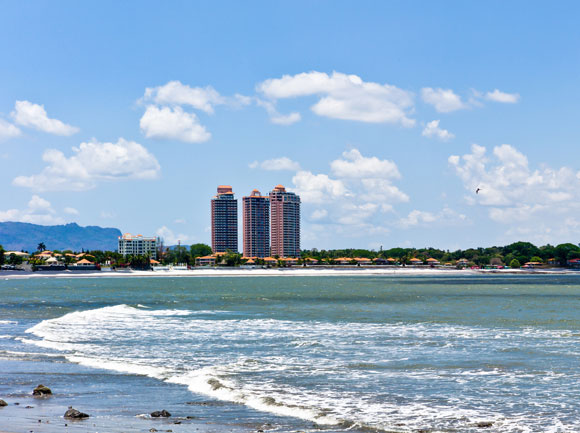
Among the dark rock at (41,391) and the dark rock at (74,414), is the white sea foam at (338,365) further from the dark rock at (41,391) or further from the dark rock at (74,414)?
the dark rock at (74,414)

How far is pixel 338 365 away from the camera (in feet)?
86.8

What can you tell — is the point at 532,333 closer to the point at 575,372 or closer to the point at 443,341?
the point at 443,341

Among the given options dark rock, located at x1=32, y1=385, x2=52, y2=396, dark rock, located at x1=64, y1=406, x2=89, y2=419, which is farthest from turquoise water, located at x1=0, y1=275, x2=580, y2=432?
dark rock, located at x1=32, y1=385, x2=52, y2=396

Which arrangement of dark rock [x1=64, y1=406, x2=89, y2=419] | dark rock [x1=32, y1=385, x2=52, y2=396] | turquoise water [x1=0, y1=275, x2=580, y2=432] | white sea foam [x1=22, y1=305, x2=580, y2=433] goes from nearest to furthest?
dark rock [x1=64, y1=406, x2=89, y2=419]
turquoise water [x1=0, y1=275, x2=580, y2=432]
white sea foam [x1=22, y1=305, x2=580, y2=433]
dark rock [x1=32, y1=385, x2=52, y2=396]

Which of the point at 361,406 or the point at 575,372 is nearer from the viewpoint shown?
the point at 361,406

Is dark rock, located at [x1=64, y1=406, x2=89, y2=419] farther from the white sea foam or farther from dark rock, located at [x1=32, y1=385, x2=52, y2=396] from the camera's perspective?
the white sea foam

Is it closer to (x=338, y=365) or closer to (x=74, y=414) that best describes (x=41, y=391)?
(x=74, y=414)

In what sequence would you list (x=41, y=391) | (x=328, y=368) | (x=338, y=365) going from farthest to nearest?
1. (x=338, y=365)
2. (x=328, y=368)
3. (x=41, y=391)

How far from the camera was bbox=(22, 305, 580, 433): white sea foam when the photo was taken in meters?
18.3

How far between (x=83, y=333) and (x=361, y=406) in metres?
24.5

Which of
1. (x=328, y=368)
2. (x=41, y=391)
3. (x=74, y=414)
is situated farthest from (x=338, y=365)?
(x=74, y=414)

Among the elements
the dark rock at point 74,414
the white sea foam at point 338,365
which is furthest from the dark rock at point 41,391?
the white sea foam at point 338,365

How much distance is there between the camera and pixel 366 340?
1372 inches

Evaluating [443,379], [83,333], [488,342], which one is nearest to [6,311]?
[83,333]
